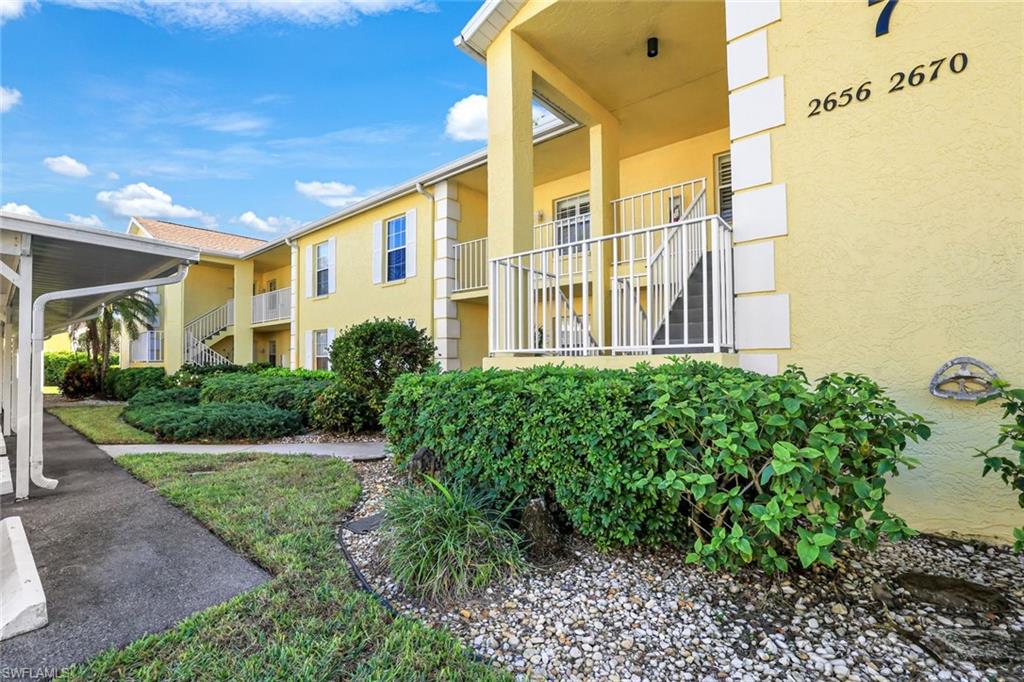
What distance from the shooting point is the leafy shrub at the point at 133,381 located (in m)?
14.3

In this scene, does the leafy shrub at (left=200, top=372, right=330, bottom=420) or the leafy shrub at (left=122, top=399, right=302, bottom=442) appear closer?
the leafy shrub at (left=122, top=399, right=302, bottom=442)

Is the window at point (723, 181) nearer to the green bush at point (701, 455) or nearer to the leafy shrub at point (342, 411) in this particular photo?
the green bush at point (701, 455)

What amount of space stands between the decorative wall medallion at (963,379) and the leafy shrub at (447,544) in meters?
3.06

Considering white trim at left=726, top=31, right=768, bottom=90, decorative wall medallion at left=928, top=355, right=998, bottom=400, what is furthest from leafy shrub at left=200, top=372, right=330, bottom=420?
decorative wall medallion at left=928, top=355, right=998, bottom=400

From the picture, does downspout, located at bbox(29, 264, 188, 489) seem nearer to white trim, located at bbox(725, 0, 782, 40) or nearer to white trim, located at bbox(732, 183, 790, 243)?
white trim, located at bbox(732, 183, 790, 243)

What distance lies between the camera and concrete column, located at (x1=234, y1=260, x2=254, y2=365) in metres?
16.8

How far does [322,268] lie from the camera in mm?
13922

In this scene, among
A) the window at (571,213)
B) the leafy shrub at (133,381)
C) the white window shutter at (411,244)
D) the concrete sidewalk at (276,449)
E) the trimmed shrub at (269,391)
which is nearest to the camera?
the concrete sidewalk at (276,449)

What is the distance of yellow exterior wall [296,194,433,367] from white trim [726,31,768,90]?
24.7 feet

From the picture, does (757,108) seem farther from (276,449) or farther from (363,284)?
(363,284)

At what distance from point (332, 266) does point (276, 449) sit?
7947mm

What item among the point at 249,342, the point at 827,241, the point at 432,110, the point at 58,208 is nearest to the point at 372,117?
the point at 432,110

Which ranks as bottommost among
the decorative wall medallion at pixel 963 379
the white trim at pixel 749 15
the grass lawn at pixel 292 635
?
the grass lawn at pixel 292 635

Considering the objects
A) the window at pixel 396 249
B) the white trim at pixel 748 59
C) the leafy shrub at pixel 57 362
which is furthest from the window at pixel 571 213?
the leafy shrub at pixel 57 362
